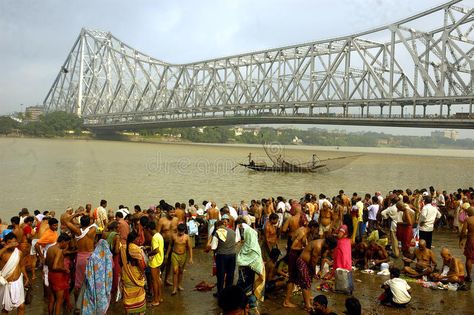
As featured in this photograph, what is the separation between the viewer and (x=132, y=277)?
193 inches

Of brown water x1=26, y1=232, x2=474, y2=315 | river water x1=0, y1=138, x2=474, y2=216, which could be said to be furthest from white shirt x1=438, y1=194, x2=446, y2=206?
river water x1=0, y1=138, x2=474, y2=216

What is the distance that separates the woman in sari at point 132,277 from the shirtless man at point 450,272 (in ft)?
15.1

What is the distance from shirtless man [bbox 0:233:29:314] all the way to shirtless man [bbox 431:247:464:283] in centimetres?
586

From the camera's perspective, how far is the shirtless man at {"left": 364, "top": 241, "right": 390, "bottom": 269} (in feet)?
25.0

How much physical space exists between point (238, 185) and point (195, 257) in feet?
49.1

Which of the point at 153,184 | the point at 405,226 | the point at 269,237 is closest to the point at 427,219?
the point at 405,226

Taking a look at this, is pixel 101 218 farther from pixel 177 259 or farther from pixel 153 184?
pixel 153 184

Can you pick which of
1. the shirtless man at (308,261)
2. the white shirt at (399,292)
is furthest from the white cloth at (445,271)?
the shirtless man at (308,261)

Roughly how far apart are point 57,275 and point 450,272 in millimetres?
5600

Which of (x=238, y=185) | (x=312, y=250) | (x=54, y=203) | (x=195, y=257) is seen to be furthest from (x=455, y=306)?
(x=238, y=185)

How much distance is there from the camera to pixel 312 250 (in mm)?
5512

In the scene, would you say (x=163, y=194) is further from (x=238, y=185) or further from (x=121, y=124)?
(x=121, y=124)

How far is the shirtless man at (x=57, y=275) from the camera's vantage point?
5.20 m

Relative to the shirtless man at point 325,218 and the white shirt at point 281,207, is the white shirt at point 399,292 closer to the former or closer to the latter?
the shirtless man at point 325,218
